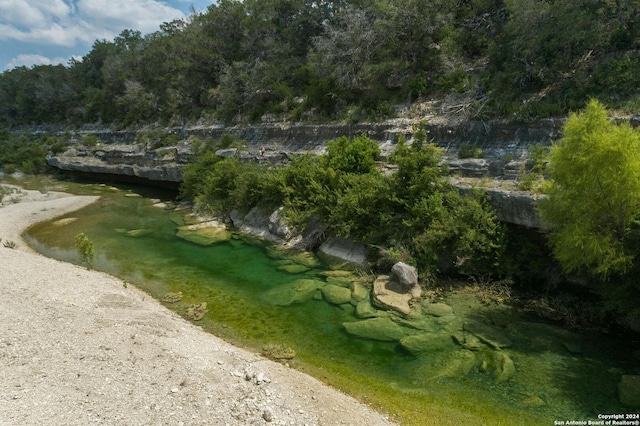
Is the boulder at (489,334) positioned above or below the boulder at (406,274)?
below

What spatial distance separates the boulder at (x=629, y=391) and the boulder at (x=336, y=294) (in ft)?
27.5

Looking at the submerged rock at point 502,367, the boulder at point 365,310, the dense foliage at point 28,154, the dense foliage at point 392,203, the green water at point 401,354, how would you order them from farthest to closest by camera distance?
the dense foliage at point 28,154
the dense foliage at point 392,203
the boulder at point 365,310
the submerged rock at point 502,367
the green water at point 401,354

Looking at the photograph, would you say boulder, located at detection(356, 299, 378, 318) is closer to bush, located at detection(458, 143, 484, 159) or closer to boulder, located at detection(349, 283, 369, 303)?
boulder, located at detection(349, 283, 369, 303)

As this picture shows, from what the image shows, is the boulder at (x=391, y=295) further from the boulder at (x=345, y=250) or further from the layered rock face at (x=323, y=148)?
the layered rock face at (x=323, y=148)

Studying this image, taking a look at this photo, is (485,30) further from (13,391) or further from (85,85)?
(85,85)

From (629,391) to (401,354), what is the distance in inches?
218

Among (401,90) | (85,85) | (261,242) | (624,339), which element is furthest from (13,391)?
(85,85)

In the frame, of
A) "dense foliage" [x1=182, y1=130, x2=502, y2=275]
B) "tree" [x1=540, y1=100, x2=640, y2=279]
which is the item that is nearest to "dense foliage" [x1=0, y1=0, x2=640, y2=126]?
"dense foliage" [x1=182, y1=130, x2=502, y2=275]

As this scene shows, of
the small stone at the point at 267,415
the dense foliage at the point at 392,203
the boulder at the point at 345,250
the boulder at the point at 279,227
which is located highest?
the dense foliage at the point at 392,203

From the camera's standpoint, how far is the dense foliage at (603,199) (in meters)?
10.3

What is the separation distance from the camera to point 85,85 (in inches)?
2566

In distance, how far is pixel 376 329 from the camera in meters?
12.8

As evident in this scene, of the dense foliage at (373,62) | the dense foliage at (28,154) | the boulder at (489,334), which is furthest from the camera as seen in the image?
the dense foliage at (28,154)

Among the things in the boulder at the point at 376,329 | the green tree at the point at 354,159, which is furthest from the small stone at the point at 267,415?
the green tree at the point at 354,159
